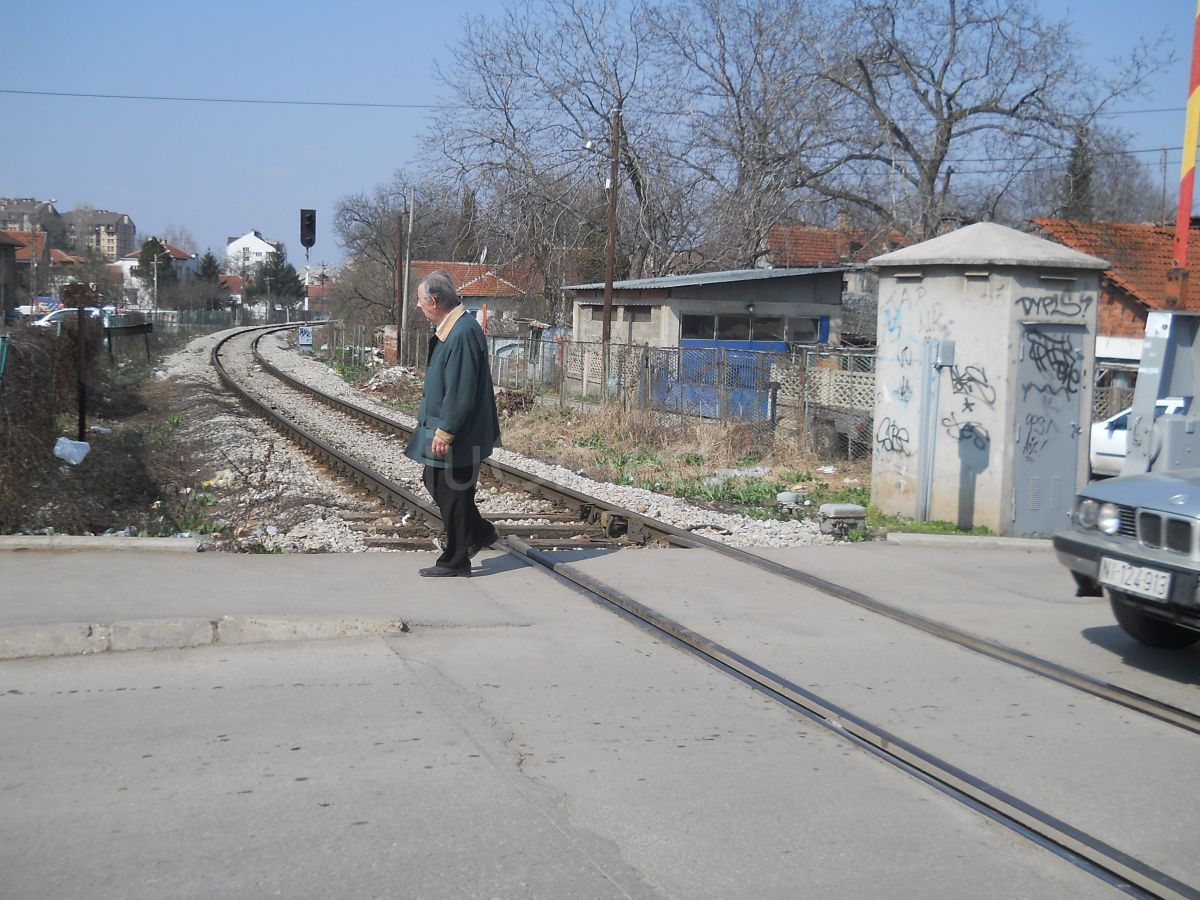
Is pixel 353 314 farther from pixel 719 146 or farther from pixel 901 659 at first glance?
pixel 901 659

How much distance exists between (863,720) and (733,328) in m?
22.3

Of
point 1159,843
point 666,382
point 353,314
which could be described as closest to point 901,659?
point 1159,843

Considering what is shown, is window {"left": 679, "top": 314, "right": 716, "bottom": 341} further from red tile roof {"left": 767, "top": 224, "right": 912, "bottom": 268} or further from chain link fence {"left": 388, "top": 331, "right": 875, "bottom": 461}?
red tile roof {"left": 767, "top": 224, "right": 912, "bottom": 268}

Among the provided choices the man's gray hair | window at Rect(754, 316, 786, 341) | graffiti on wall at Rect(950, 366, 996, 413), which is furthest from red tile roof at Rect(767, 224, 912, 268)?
the man's gray hair

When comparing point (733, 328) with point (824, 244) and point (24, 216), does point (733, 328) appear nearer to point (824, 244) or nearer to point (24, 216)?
point (824, 244)

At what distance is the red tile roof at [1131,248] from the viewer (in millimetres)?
28625

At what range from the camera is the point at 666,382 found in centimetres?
2147

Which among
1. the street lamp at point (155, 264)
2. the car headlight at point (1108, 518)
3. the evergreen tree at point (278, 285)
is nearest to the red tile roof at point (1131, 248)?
the car headlight at point (1108, 518)

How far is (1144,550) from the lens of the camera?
19.5ft

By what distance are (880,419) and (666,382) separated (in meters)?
10.1

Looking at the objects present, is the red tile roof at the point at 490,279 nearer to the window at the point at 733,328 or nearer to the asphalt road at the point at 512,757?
the window at the point at 733,328

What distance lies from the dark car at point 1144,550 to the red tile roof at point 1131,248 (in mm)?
23726

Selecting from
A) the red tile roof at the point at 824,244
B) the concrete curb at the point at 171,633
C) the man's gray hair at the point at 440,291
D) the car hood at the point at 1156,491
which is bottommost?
the concrete curb at the point at 171,633

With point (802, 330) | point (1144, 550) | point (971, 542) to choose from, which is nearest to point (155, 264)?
point (802, 330)
